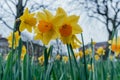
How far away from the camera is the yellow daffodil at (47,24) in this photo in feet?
2.49

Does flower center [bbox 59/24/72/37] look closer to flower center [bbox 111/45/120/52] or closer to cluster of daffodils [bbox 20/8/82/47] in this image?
cluster of daffodils [bbox 20/8/82/47]

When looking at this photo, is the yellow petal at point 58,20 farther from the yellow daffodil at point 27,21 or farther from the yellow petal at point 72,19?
the yellow daffodil at point 27,21

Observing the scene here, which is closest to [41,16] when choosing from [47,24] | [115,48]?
[47,24]

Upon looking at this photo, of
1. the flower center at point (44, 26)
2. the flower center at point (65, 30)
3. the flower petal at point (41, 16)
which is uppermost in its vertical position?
the flower petal at point (41, 16)

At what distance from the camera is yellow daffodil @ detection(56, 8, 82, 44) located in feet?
2.44

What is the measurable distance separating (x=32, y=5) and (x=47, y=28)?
1358cm

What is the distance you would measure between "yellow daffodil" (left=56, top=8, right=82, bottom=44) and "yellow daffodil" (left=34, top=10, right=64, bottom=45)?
16mm

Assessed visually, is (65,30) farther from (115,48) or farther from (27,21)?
(115,48)

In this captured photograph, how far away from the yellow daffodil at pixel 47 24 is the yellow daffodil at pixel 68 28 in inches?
0.6

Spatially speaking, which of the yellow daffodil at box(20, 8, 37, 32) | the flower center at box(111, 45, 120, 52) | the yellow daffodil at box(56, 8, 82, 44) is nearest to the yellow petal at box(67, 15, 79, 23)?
the yellow daffodil at box(56, 8, 82, 44)

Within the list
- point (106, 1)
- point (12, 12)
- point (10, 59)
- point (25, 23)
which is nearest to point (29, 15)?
point (25, 23)

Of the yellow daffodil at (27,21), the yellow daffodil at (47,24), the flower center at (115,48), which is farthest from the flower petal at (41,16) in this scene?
the flower center at (115,48)

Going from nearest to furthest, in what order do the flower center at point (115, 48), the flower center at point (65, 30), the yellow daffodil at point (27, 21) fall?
the flower center at point (65, 30)
the yellow daffodil at point (27, 21)
the flower center at point (115, 48)

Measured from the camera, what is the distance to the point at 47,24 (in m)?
0.76
